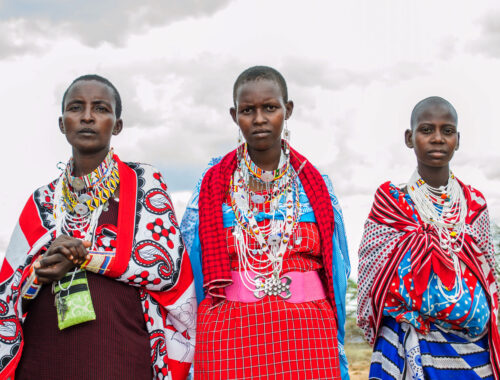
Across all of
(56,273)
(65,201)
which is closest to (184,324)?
(56,273)

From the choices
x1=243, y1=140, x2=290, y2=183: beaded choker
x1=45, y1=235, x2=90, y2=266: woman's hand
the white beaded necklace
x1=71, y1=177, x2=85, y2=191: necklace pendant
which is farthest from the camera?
the white beaded necklace

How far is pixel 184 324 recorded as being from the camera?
149 inches

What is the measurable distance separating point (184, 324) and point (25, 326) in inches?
40.1

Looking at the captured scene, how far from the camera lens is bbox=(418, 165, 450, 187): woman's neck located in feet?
14.4

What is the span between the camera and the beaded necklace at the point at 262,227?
12.0 feet

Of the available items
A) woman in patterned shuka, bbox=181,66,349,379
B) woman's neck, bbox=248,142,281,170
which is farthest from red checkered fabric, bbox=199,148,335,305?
woman's neck, bbox=248,142,281,170

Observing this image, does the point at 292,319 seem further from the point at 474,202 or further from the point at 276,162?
the point at 474,202

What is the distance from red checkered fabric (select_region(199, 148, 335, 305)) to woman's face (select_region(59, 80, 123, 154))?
783mm

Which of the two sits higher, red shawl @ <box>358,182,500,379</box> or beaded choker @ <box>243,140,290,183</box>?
beaded choker @ <box>243,140,290,183</box>

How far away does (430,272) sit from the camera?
13.5 ft

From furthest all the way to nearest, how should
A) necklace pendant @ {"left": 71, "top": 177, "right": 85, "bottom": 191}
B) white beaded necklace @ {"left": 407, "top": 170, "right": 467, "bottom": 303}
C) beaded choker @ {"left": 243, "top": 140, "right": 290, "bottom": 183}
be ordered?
white beaded necklace @ {"left": 407, "top": 170, "right": 467, "bottom": 303}
beaded choker @ {"left": 243, "top": 140, "right": 290, "bottom": 183}
necklace pendant @ {"left": 71, "top": 177, "right": 85, "bottom": 191}

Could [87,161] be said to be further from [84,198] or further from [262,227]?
[262,227]

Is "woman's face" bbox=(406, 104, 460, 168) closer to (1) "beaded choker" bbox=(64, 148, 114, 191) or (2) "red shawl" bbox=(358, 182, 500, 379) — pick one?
(2) "red shawl" bbox=(358, 182, 500, 379)

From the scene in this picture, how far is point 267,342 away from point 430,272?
1.39 metres
